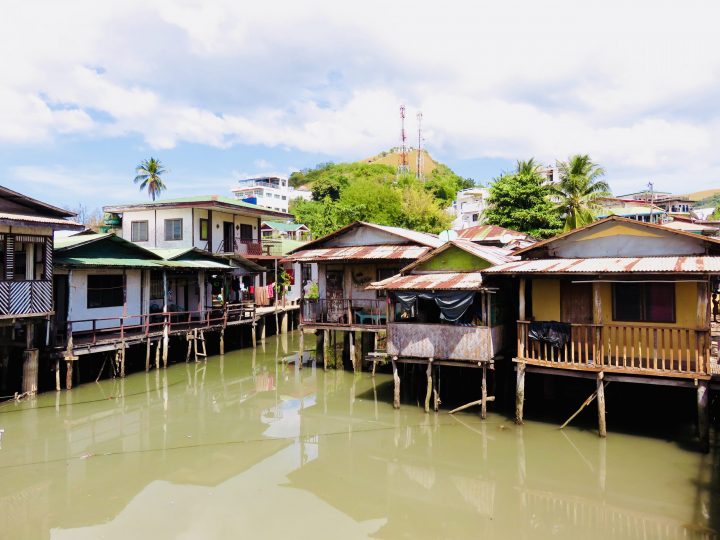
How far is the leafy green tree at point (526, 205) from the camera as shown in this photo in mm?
33344

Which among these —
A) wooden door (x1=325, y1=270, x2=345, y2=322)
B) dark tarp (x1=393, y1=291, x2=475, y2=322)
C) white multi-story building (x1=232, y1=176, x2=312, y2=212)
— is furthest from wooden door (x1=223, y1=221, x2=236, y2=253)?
white multi-story building (x1=232, y1=176, x2=312, y2=212)

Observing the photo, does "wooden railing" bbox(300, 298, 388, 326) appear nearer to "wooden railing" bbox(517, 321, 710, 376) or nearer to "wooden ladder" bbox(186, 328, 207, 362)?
"wooden ladder" bbox(186, 328, 207, 362)

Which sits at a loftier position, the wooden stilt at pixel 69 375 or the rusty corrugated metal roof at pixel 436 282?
the rusty corrugated metal roof at pixel 436 282

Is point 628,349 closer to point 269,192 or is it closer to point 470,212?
point 470,212

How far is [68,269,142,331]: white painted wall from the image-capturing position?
19.9 metres

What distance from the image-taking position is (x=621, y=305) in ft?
45.1

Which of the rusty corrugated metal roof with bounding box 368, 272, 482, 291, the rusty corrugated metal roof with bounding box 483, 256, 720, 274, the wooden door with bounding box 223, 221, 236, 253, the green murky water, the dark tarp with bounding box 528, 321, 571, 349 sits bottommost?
the green murky water

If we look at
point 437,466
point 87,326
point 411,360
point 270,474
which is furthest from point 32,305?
point 437,466

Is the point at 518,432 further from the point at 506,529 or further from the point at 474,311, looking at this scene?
the point at 506,529

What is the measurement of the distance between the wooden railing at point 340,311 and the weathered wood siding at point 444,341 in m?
5.48

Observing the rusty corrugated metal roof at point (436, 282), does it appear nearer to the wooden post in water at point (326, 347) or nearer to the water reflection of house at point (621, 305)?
the water reflection of house at point (621, 305)

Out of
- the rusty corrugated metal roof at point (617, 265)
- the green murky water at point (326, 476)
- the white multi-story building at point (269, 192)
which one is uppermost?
the white multi-story building at point (269, 192)

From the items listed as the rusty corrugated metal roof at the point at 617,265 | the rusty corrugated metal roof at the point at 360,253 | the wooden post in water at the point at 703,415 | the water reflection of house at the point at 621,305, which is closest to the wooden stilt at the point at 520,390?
the water reflection of house at the point at 621,305

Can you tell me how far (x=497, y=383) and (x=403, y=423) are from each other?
13.4 feet
